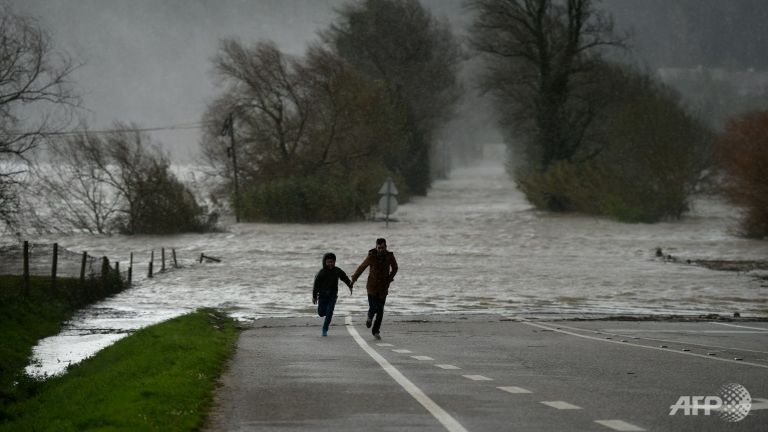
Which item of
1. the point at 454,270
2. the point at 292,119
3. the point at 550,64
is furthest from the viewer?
the point at 292,119

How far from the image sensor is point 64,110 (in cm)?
3788

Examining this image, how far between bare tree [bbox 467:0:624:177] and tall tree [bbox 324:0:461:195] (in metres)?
12.1

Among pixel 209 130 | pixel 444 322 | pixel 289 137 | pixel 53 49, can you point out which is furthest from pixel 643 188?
pixel 444 322

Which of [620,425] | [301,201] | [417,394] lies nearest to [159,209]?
[301,201]

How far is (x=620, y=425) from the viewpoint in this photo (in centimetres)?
1120

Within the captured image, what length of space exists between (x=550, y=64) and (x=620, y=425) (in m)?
74.1

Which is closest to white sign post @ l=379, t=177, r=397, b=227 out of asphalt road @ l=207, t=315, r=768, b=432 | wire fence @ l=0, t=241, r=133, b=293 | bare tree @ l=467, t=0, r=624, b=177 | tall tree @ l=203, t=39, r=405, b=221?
tall tree @ l=203, t=39, r=405, b=221

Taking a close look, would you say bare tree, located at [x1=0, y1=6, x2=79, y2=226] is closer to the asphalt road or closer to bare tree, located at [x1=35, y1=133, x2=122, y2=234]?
the asphalt road

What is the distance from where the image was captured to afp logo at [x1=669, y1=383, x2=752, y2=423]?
39.0ft

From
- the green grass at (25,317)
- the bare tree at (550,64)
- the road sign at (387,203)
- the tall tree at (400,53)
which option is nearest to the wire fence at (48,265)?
the green grass at (25,317)

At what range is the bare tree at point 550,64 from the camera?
8362 centimetres

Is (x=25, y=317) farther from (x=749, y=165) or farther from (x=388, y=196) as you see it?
(x=388, y=196)

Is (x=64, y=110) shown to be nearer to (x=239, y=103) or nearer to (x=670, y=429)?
(x=670, y=429)

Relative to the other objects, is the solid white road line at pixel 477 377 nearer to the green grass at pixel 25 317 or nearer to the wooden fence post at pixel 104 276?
the green grass at pixel 25 317
